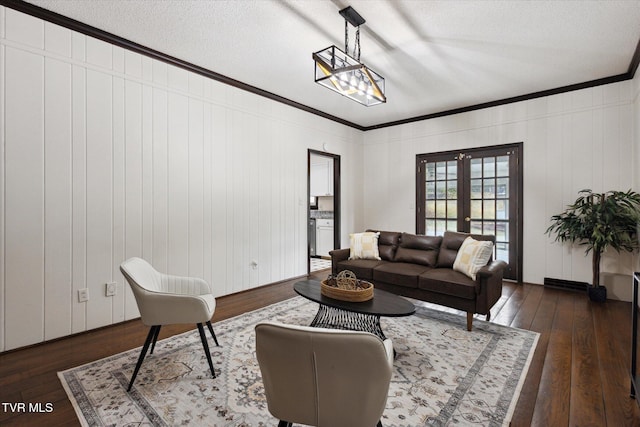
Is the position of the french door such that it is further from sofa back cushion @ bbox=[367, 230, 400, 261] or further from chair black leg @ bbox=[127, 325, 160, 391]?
chair black leg @ bbox=[127, 325, 160, 391]

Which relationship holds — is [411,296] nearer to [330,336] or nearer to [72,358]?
[330,336]

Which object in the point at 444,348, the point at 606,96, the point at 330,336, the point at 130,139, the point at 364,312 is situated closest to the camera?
the point at 330,336

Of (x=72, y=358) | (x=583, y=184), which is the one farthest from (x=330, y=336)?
(x=583, y=184)

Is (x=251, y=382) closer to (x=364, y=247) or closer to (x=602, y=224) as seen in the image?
(x=364, y=247)

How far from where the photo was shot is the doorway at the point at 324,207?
6.09 meters

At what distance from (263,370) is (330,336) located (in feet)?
1.19

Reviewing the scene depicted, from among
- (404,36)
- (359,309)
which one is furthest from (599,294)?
(404,36)

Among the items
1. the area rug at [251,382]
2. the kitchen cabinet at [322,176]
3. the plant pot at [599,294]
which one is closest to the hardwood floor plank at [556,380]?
the area rug at [251,382]

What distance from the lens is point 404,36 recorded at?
3.07 m

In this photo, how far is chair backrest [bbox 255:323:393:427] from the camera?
109 cm

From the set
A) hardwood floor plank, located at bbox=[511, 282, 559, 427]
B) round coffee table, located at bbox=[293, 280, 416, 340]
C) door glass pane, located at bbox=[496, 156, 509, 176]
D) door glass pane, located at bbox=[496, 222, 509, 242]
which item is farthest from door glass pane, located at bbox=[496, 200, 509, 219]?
round coffee table, located at bbox=[293, 280, 416, 340]

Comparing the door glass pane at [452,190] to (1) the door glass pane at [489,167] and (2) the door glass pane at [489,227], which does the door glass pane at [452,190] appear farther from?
(2) the door glass pane at [489,227]

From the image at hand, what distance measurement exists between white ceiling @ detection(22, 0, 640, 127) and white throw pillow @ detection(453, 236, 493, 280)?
209cm

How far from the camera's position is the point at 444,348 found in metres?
2.63
